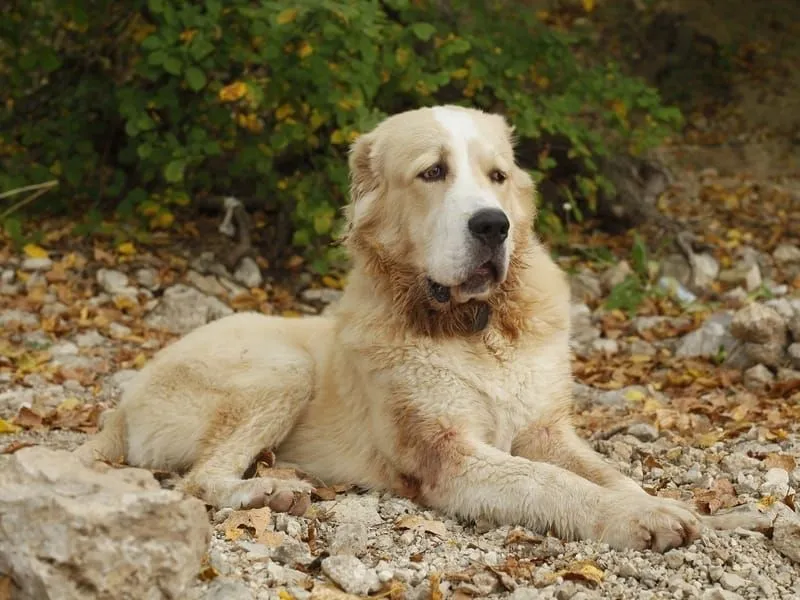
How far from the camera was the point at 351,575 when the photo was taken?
2781 millimetres

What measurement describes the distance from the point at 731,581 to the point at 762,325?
3.03 meters

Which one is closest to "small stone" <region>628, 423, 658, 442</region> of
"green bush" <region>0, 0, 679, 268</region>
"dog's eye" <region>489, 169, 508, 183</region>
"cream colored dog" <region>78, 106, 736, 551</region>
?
"cream colored dog" <region>78, 106, 736, 551</region>

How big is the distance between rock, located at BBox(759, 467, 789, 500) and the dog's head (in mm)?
1170

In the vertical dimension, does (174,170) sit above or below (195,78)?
below

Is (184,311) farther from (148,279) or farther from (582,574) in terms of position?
(582,574)

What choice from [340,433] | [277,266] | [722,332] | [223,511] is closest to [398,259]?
[340,433]

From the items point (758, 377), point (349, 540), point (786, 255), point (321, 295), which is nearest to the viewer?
point (349, 540)

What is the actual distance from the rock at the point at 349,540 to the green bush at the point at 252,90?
3.30 meters

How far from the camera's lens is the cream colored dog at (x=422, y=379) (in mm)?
3477

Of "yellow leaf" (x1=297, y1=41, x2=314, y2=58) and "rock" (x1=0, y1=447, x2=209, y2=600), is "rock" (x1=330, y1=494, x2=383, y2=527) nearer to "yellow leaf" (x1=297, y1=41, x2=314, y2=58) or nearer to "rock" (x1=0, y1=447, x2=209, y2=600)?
"rock" (x1=0, y1=447, x2=209, y2=600)

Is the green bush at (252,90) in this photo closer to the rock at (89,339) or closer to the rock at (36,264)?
the rock at (36,264)

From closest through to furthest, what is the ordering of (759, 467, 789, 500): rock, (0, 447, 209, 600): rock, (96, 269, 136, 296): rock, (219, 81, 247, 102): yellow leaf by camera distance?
(0, 447, 209, 600): rock → (759, 467, 789, 500): rock → (219, 81, 247, 102): yellow leaf → (96, 269, 136, 296): rock

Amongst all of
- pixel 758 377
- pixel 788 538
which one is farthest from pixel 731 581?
pixel 758 377

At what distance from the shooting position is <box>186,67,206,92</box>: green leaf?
620cm
